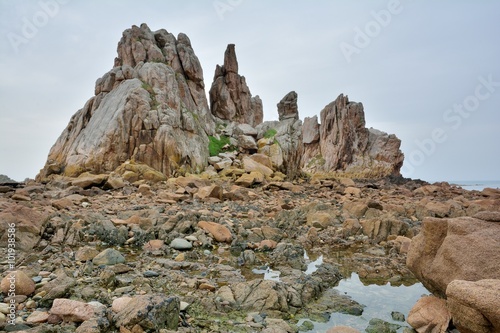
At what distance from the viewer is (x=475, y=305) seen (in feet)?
10.3

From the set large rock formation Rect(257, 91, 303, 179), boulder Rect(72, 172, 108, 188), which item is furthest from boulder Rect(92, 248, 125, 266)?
large rock formation Rect(257, 91, 303, 179)

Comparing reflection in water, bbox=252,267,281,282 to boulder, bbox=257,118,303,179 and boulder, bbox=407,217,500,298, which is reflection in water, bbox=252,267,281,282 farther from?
boulder, bbox=257,118,303,179

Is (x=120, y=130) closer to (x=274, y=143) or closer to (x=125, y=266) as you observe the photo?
(x=274, y=143)

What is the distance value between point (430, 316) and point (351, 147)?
82.8 metres

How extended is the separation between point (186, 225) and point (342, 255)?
419 cm

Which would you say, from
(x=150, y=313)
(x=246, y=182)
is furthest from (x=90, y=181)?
(x=150, y=313)

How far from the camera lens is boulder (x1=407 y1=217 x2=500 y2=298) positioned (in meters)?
4.00

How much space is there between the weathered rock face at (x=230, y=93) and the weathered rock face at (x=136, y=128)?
1475 cm

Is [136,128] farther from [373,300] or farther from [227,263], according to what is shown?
[373,300]

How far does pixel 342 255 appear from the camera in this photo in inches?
320

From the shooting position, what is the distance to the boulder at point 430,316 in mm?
3955

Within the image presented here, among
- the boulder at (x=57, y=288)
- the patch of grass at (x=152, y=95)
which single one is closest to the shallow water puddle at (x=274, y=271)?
the boulder at (x=57, y=288)

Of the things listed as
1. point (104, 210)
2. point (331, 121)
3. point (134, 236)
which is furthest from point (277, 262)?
point (331, 121)

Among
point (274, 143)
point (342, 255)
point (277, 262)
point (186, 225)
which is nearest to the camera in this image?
point (277, 262)
